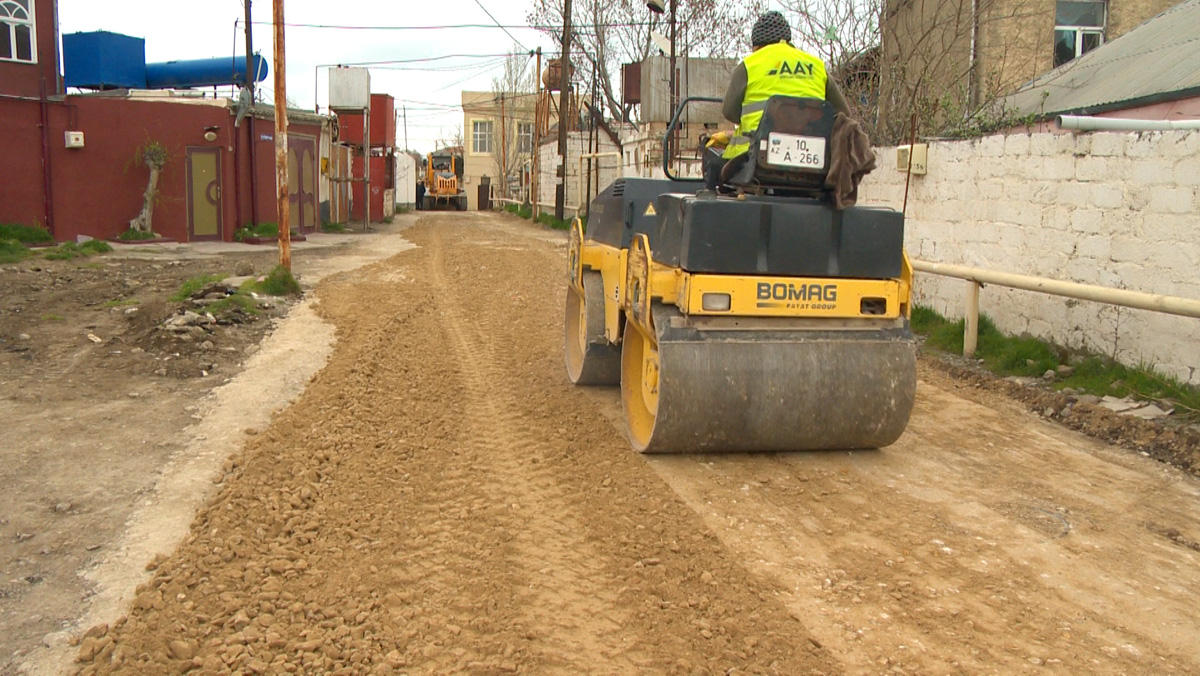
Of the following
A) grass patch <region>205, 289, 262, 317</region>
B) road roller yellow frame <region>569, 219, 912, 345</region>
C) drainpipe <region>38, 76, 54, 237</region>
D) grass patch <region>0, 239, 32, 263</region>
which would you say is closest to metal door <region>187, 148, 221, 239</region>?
drainpipe <region>38, 76, 54, 237</region>

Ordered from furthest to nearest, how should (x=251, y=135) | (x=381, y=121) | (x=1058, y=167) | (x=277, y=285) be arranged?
(x=381, y=121) < (x=251, y=135) < (x=277, y=285) < (x=1058, y=167)

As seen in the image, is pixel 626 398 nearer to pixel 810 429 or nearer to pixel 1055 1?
pixel 810 429

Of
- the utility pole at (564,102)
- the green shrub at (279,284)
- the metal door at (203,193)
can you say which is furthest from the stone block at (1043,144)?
the utility pole at (564,102)

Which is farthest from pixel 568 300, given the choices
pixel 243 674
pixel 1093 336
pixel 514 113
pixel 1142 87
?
pixel 514 113

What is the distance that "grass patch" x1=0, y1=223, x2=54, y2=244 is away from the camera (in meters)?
18.0

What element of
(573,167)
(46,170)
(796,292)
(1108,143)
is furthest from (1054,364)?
(573,167)

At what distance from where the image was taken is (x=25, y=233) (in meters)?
18.4

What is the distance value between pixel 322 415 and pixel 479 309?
537 cm

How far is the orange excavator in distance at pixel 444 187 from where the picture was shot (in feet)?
187

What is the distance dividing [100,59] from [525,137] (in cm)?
3947

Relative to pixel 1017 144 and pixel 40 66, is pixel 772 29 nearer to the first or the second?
pixel 1017 144

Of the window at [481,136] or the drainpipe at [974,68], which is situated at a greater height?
the window at [481,136]

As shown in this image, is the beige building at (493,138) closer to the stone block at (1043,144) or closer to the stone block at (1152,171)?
the stone block at (1043,144)

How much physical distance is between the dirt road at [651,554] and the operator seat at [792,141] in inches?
67.0
